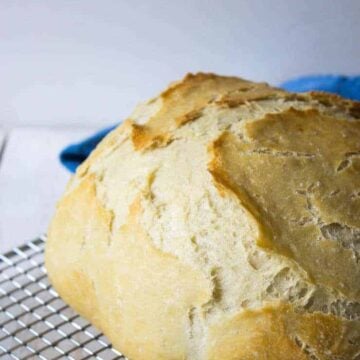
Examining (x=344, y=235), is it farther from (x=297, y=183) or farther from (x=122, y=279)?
(x=122, y=279)

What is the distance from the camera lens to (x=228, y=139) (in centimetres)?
109

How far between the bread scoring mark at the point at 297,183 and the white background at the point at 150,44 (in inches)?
28.3

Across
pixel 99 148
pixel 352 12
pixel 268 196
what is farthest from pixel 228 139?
pixel 352 12

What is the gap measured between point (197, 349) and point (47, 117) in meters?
1.10

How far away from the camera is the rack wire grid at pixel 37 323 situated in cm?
117

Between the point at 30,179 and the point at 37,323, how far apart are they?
62cm

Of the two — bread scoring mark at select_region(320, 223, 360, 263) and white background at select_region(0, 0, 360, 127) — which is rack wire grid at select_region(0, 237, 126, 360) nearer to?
bread scoring mark at select_region(320, 223, 360, 263)

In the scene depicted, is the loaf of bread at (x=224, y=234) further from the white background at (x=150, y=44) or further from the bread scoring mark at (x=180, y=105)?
the white background at (x=150, y=44)

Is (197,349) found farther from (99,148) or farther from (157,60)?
(157,60)

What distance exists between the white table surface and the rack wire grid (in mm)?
231

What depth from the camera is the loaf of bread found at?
3.18 feet

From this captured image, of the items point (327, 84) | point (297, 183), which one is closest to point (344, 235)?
point (297, 183)

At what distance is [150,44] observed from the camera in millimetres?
1854

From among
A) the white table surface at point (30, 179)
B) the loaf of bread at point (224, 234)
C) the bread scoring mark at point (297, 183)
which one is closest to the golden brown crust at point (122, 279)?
the loaf of bread at point (224, 234)
